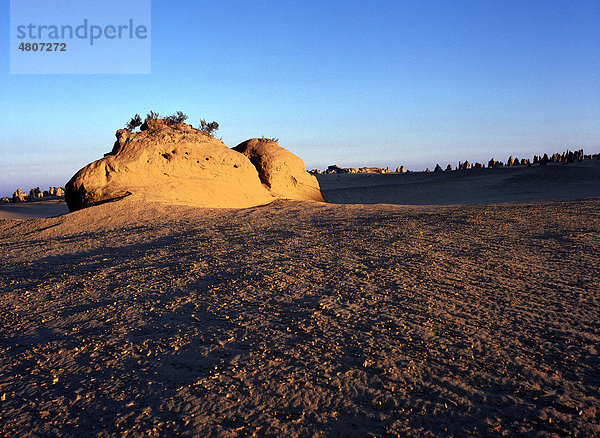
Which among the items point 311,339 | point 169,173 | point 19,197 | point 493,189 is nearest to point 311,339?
point 311,339

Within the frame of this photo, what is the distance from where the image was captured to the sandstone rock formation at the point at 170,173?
447 inches

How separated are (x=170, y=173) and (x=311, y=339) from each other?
10592 millimetres

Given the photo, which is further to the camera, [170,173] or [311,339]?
[170,173]

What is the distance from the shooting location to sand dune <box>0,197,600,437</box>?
79.4 inches

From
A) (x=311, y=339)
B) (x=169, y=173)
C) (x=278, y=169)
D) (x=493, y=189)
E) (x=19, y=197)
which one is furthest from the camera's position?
(x=19, y=197)

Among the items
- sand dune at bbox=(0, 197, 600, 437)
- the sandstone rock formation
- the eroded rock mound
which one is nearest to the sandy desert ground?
sand dune at bbox=(0, 197, 600, 437)

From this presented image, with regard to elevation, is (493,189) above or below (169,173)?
below

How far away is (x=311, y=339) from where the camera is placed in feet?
9.21

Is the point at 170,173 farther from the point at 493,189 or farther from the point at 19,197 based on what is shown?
the point at 19,197

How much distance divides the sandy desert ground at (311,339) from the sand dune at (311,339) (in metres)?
0.01

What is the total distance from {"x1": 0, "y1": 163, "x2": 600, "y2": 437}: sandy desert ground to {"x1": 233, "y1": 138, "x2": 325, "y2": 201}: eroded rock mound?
1027 cm

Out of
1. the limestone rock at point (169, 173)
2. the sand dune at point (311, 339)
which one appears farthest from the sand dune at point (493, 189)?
the sand dune at point (311, 339)

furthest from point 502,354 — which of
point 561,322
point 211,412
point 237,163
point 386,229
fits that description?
point 237,163

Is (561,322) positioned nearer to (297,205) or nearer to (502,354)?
(502,354)
